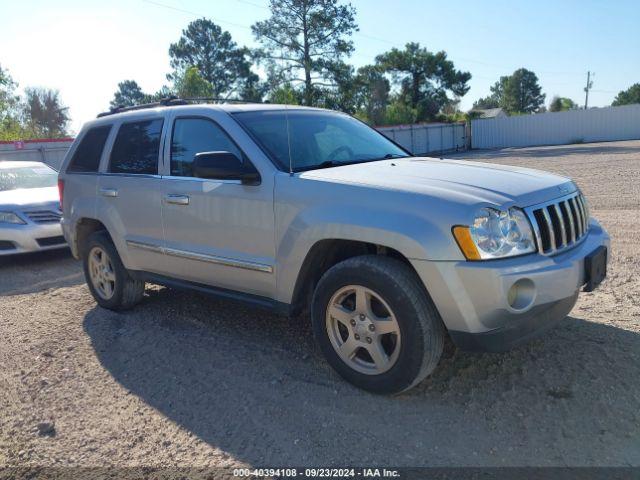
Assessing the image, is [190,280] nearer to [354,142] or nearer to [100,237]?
[100,237]

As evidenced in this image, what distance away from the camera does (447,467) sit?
2648mm

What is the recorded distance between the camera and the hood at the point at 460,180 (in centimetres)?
306

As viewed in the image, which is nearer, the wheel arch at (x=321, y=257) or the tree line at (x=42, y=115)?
the wheel arch at (x=321, y=257)

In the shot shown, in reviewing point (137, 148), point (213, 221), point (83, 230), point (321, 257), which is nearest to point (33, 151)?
point (83, 230)

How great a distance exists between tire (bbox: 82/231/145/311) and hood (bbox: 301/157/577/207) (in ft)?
7.97

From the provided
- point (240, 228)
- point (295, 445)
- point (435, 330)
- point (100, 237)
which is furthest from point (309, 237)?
point (100, 237)

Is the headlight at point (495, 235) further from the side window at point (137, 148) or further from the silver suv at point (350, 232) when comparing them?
the side window at point (137, 148)

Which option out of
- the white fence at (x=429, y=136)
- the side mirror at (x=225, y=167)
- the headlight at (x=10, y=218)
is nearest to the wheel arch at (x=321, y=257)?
the side mirror at (x=225, y=167)

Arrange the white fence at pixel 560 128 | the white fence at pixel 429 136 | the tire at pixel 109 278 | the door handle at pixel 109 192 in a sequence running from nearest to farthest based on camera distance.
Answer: the door handle at pixel 109 192 → the tire at pixel 109 278 → the white fence at pixel 429 136 → the white fence at pixel 560 128

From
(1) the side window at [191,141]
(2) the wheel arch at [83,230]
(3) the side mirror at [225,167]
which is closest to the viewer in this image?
(3) the side mirror at [225,167]

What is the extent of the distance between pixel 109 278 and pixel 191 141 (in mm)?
1774

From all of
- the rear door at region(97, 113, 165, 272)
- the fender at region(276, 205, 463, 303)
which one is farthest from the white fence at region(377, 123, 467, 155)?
the fender at region(276, 205, 463, 303)

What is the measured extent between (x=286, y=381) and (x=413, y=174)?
1.59m

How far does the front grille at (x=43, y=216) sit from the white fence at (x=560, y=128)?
38.6 meters
